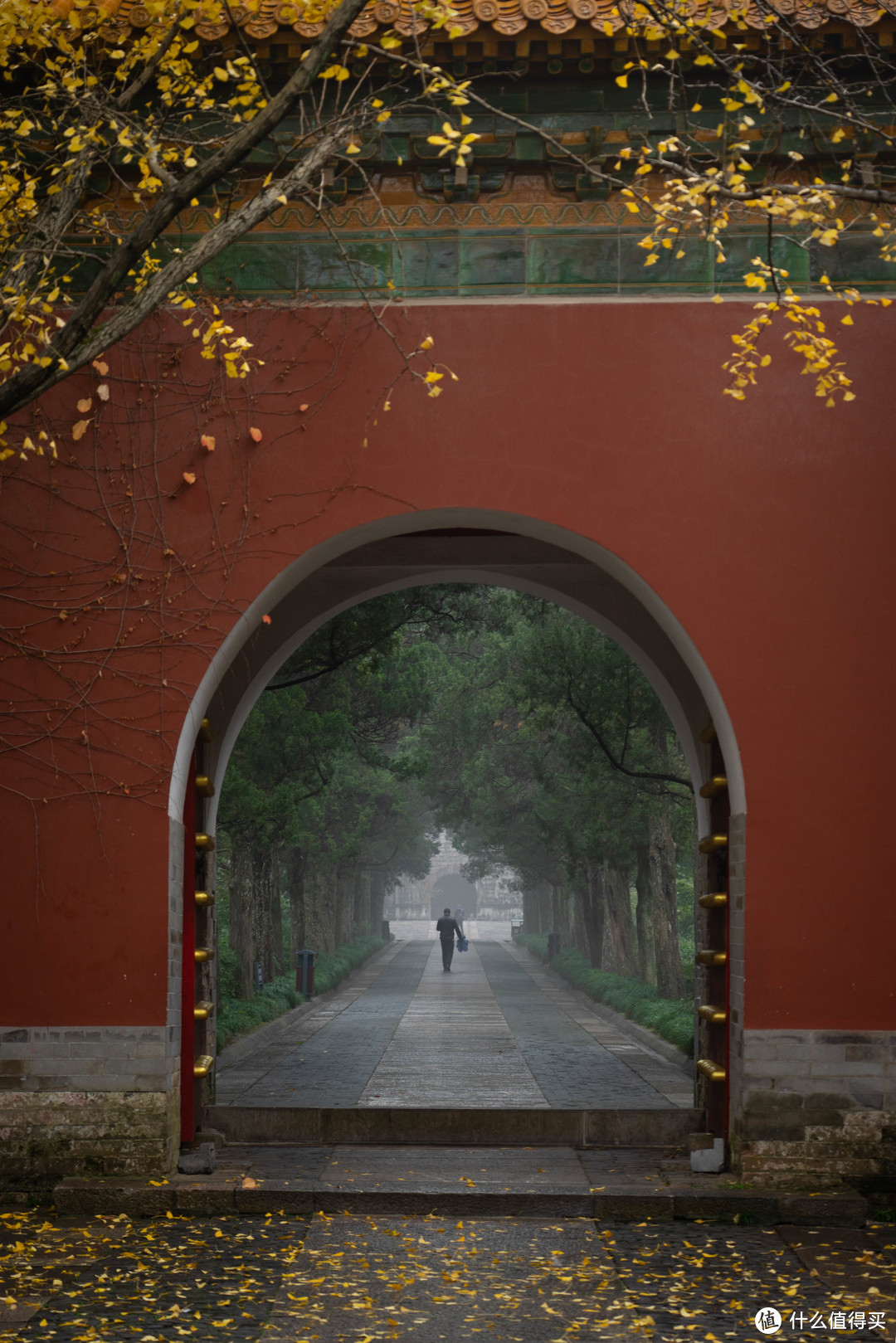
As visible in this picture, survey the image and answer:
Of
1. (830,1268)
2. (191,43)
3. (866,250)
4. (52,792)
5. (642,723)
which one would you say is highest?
(191,43)

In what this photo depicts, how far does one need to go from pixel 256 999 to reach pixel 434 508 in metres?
10.2

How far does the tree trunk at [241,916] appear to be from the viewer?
1587 cm

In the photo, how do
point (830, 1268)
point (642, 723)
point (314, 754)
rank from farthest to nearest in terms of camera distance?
point (314, 754), point (642, 723), point (830, 1268)

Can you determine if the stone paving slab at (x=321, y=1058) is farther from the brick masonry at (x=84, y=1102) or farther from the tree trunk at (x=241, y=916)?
the brick masonry at (x=84, y=1102)

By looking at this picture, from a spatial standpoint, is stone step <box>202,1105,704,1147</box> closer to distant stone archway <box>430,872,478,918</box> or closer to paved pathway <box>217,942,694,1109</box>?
paved pathway <box>217,942,694,1109</box>

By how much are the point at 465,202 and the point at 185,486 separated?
2168 mm

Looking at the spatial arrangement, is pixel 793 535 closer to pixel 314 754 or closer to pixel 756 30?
pixel 756 30

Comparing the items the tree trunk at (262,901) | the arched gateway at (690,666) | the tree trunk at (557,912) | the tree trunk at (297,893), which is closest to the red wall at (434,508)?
the arched gateway at (690,666)

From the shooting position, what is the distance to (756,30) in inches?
263

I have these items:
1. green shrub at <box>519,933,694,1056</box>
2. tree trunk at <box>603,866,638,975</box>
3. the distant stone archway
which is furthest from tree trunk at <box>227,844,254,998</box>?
the distant stone archway

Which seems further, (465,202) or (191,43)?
(465,202)

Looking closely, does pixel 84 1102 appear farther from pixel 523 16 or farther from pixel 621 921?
pixel 621 921

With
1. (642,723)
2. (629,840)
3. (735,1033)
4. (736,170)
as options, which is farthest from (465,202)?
(629,840)

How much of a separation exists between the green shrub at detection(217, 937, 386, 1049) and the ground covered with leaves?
596 centimetres
